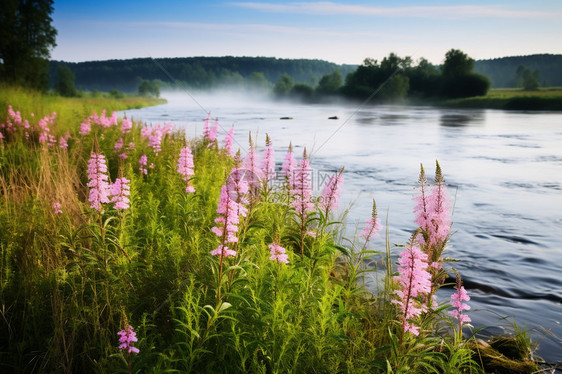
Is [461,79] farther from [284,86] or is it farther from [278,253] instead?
[278,253]

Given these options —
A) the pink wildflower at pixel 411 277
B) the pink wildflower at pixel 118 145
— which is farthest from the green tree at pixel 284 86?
the pink wildflower at pixel 411 277

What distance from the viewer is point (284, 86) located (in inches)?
5015

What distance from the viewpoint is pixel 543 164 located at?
1739 cm

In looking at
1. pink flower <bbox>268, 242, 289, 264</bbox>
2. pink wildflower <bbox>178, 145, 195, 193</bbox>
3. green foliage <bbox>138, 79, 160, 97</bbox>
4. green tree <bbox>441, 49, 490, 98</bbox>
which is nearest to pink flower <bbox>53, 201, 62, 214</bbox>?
pink wildflower <bbox>178, 145, 195, 193</bbox>

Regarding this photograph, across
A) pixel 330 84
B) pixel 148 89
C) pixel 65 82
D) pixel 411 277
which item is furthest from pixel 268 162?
pixel 148 89

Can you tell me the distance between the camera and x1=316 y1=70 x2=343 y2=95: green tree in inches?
4426

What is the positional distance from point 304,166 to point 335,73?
120180 mm

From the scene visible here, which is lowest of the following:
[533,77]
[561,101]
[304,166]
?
[304,166]

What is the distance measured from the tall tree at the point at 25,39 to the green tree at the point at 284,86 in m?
81.9

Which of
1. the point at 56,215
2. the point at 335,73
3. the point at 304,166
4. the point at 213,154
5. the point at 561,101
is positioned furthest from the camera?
the point at 335,73

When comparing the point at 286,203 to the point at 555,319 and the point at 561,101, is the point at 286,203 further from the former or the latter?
the point at 561,101

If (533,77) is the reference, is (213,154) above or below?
below

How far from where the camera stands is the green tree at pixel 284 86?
415 feet

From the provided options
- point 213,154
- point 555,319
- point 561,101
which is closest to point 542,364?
point 555,319
